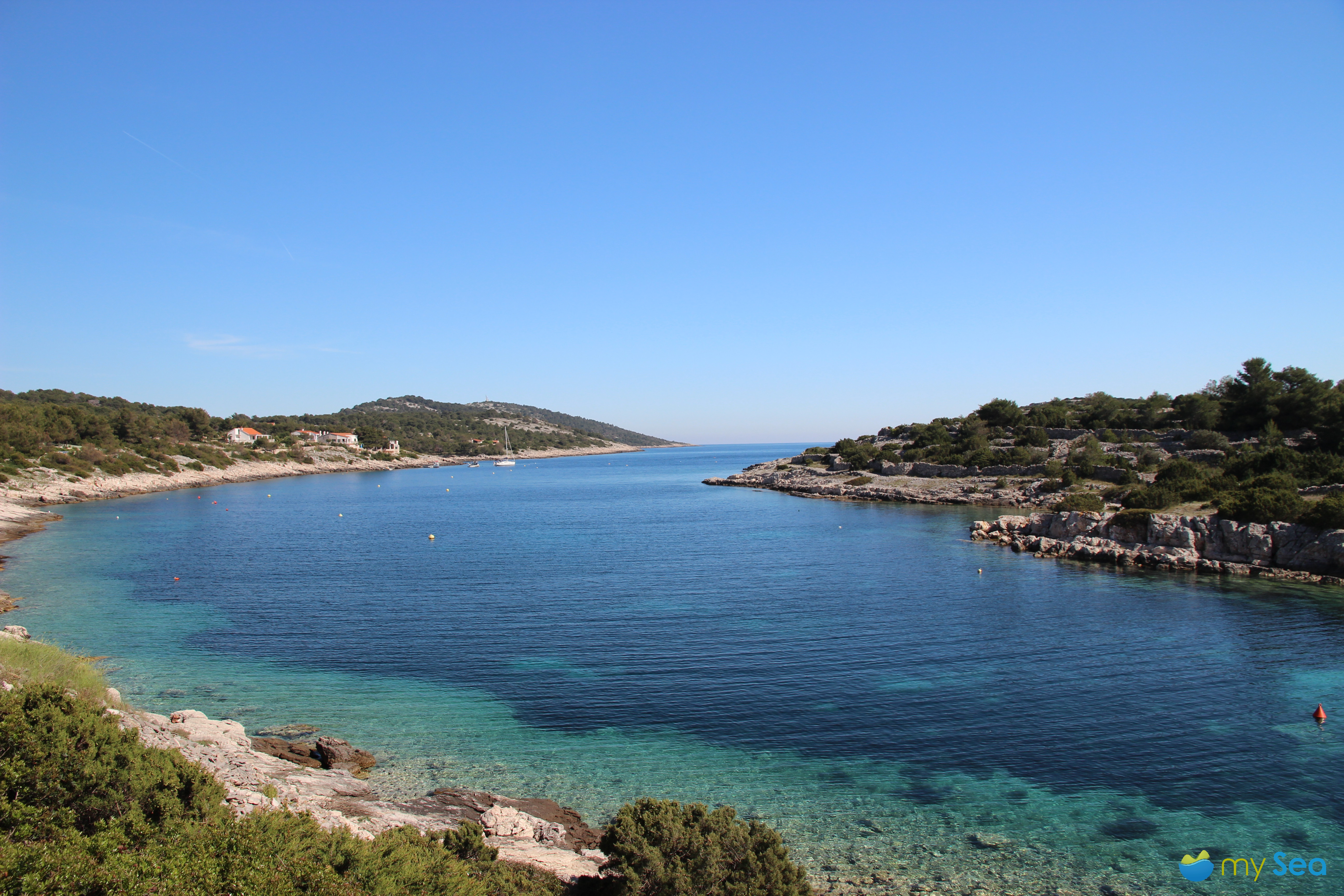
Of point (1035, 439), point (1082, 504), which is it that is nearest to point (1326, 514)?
point (1082, 504)

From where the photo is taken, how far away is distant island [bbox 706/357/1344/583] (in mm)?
35812

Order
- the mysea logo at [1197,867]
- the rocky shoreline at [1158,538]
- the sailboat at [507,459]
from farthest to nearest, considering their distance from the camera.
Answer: the sailboat at [507,459] → the rocky shoreline at [1158,538] → the mysea logo at [1197,867]

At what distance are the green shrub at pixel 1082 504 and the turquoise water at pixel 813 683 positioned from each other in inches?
392

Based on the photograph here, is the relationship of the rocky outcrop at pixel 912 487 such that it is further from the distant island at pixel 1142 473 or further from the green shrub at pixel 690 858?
the green shrub at pixel 690 858

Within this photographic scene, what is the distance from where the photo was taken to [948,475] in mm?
76938

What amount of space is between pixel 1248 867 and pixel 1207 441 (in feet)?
216

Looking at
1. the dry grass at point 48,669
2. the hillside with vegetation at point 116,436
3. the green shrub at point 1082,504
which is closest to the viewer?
the dry grass at point 48,669

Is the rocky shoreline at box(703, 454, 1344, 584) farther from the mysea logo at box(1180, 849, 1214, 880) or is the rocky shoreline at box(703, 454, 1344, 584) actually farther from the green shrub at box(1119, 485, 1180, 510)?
the mysea logo at box(1180, 849, 1214, 880)

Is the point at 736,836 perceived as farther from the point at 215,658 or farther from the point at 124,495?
the point at 124,495

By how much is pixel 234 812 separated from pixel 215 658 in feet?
49.2

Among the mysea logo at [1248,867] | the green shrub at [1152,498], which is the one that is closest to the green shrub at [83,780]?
the mysea logo at [1248,867]

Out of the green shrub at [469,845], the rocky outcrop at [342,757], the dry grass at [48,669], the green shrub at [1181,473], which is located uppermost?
the green shrub at [1181,473]

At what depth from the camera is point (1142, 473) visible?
60000mm

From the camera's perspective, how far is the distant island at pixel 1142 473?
3581cm
